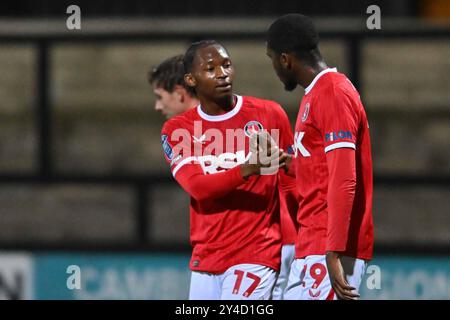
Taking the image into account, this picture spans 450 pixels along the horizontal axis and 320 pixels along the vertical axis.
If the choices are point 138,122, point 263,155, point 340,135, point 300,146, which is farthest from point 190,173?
point 138,122

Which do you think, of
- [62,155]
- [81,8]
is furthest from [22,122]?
[81,8]

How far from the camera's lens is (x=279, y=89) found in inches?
334

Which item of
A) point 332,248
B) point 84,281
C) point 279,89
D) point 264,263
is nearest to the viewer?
point 332,248

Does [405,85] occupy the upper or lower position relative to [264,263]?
upper

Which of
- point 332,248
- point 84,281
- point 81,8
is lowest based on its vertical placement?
point 84,281

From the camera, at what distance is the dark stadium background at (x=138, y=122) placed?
835cm

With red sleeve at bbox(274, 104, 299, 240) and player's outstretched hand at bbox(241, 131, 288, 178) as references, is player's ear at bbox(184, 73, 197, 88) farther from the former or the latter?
player's outstretched hand at bbox(241, 131, 288, 178)

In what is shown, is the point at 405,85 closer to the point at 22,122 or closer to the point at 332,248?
the point at 22,122

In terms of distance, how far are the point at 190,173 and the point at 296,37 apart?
74cm

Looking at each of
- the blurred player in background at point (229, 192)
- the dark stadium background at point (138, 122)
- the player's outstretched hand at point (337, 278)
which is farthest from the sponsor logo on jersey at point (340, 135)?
the dark stadium background at point (138, 122)

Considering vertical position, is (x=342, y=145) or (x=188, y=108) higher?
(x=188, y=108)

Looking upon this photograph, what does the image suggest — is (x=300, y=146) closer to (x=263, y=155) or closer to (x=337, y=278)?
(x=263, y=155)

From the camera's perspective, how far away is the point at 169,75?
5707mm

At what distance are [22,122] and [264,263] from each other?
4.18 metres
